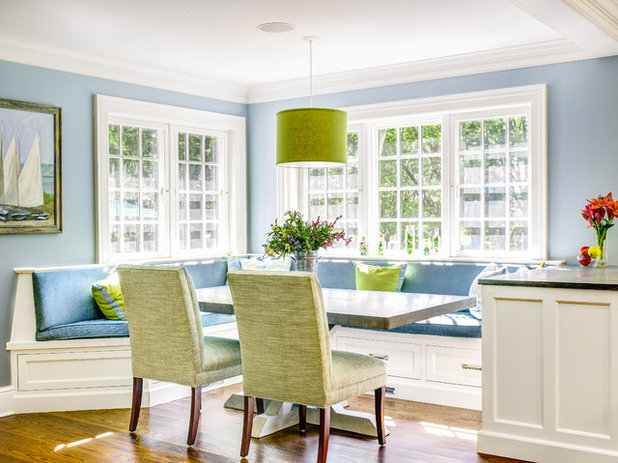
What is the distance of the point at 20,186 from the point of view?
4.48 meters

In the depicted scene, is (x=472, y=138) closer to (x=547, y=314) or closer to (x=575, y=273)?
(x=575, y=273)

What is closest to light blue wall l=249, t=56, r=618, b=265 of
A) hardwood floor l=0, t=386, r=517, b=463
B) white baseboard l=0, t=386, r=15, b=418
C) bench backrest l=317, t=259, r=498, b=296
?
bench backrest l=317, t=259, r=498, b=296

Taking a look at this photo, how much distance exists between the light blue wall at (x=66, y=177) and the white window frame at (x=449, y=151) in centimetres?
184

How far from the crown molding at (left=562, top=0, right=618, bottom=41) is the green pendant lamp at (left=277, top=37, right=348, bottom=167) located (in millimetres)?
1401

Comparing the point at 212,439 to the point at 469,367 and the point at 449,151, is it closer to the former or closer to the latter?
the point at 469,367

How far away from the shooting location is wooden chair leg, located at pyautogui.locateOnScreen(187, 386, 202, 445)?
347 centimetres

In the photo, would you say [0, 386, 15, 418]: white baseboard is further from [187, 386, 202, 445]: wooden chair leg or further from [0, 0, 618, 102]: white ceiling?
[0, 0, 618, 102]: white ceiling

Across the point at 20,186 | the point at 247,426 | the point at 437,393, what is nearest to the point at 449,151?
the point at 437,393

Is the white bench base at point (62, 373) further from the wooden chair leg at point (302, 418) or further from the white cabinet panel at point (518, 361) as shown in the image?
the white cabinet panel at point (518, 361)

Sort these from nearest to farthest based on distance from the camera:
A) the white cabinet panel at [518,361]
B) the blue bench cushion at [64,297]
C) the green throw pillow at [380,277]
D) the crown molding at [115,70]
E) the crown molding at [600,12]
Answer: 1. the white cabinet panel at [518,361]
2. the crown molding at [600,12]
3. the blue bench cushion at [64,297]
4. the crown molding at [115,70]
5. the green throw pillow at [380,277]

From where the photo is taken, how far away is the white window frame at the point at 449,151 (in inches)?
188

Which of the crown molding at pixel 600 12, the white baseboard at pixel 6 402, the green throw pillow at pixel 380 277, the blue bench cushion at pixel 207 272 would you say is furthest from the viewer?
the blue bench cushion at pixel 207 272

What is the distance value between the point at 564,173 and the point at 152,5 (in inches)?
118

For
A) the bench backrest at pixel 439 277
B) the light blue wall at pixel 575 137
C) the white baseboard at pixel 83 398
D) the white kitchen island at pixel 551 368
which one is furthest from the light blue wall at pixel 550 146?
the white kitchen island at pixel 551 368
